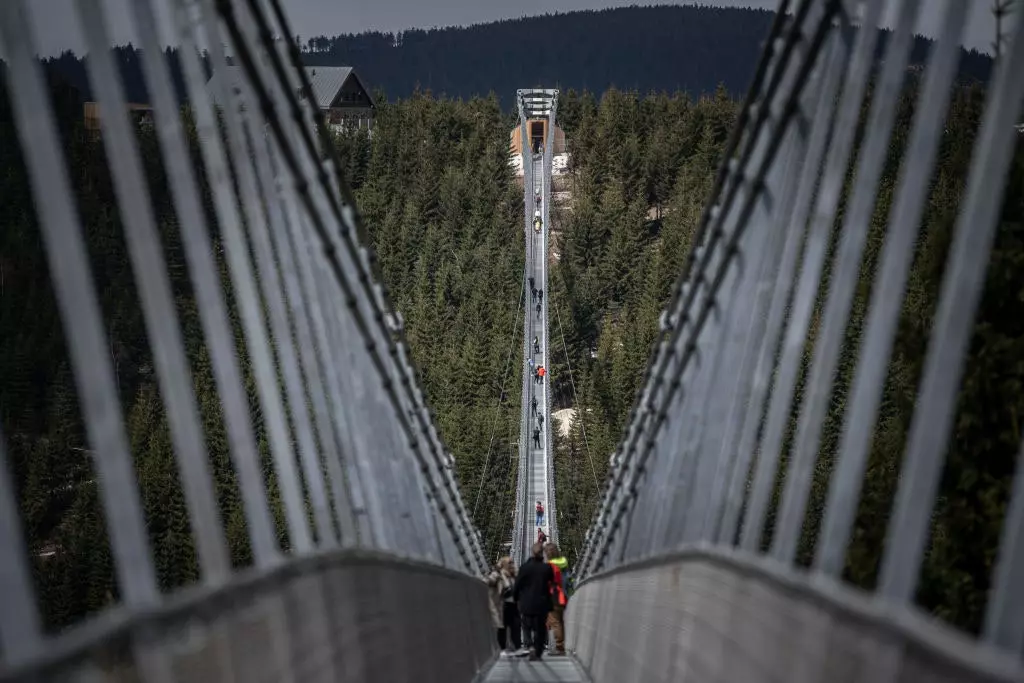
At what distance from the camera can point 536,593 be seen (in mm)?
13531

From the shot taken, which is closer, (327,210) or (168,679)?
(168,679)

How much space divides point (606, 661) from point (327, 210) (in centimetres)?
455

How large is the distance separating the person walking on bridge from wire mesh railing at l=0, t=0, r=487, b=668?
107 inches

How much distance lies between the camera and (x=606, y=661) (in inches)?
450

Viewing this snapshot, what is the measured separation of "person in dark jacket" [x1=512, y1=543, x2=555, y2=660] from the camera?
13.5 meters

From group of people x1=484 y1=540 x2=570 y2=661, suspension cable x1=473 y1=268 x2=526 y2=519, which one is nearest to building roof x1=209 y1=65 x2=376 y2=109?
suspension cable x1=473 y1=268 x2=526 y2=519

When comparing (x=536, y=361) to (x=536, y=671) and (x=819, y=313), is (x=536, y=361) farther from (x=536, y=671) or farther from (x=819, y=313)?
(x=536, y=671)

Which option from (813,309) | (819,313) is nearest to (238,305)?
(813,309)

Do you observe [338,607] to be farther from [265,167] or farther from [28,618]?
[28,618]

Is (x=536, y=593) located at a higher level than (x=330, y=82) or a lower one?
lower

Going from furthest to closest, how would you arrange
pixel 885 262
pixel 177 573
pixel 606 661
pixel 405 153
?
pixel 405 153, pixel 177 573, pixel 606 661, pixel 885 262

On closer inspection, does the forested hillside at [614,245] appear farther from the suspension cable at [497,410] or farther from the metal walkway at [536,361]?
the metal walkway at [536,361]

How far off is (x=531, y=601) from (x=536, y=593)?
0.25ft

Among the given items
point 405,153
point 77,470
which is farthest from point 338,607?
point 405,153
